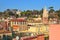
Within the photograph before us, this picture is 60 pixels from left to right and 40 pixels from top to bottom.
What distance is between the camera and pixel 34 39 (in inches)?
584

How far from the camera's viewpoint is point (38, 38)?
52.3 ft

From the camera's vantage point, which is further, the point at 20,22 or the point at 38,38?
the point at 20,22

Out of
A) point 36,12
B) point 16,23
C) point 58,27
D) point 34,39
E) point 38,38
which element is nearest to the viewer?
point 58,27

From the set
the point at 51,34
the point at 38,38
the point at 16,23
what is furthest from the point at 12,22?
the point at 51,34

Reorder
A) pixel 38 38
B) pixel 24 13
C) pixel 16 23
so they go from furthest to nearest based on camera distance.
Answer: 1. pixel 24 13
2. pixel 16 23
3. pixel 38 38

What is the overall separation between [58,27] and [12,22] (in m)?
36.2

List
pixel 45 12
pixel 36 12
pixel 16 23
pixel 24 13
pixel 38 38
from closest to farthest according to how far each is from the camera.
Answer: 1. pixel 38 38
2. pixel 16 23
3. pixel 45 12
4. pixel 24 13
5. pixel 36 12

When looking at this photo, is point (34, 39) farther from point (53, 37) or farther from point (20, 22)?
point (20, 22)

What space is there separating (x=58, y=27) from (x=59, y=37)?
591mm

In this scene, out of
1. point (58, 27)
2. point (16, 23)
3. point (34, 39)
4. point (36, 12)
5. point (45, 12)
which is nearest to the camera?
point (58, 27)

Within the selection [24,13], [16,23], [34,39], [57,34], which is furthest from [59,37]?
[24,13]

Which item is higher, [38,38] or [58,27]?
[58,27]

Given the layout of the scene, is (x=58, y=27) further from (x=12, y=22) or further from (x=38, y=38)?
(x=12, y=22)

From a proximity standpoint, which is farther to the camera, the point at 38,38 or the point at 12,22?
the point at 12,22
